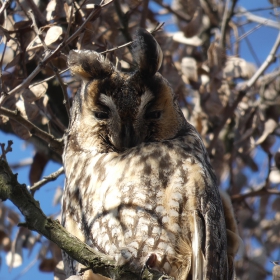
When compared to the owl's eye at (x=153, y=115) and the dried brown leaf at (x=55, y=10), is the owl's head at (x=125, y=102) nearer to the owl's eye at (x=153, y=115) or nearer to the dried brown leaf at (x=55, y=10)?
the owl's eye at (x=153, y=115)

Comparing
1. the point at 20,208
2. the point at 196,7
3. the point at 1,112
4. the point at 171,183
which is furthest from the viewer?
the point at 196,7

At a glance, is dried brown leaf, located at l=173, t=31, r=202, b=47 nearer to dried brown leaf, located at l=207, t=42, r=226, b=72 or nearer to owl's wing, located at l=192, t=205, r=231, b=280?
dried brown leaf, located at l=207, t=42, r=226, b=72

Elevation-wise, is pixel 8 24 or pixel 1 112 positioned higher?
pixel 8 24

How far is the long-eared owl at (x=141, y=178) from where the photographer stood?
2.33 m

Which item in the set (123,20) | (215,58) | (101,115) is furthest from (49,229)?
(215,58)

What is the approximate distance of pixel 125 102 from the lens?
2.59 metres

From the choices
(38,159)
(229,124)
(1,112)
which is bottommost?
(229,124)

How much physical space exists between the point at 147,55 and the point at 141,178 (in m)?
0.58

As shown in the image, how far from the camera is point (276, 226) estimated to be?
4.17 metres

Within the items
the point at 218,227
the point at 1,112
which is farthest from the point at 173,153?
the point at 1,112

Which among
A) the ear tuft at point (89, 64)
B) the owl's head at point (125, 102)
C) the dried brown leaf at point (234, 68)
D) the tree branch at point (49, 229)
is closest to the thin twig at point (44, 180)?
the owl's head at point (125, 102)

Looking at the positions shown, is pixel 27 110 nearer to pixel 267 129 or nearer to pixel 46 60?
pixel 46 60

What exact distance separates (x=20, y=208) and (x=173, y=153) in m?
0.84

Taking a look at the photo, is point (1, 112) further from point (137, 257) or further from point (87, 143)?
point (137, 257)
